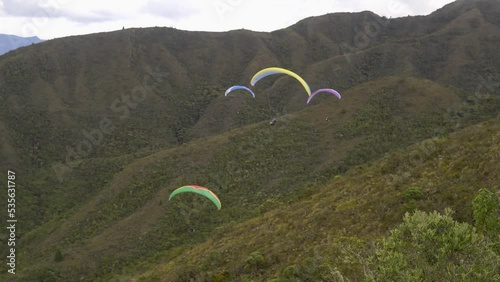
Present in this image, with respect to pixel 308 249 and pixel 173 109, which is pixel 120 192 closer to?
pixel 308 249

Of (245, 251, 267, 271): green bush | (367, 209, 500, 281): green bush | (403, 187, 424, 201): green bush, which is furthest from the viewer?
(245, 251, 267, 271): green bush

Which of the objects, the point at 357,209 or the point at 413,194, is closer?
the point at 413,194

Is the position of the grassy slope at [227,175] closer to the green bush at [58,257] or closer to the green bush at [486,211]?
the green bush at [58,257]

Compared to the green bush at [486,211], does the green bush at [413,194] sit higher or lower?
lower

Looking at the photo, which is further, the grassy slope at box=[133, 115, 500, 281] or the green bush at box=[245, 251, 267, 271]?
the green bush at box=[245, 251, 267, 271]

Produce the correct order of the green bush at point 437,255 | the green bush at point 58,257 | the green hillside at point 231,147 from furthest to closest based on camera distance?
the green bush at point 58,257 → the green hillside at point 231,147 → the green bush at point 437,255

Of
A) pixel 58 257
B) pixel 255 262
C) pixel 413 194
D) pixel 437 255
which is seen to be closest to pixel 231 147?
pixel 58 257

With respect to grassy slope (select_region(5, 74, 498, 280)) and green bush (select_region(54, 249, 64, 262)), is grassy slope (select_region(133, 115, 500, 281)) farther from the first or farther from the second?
green bush (select_region(54, 249, 64, 262))

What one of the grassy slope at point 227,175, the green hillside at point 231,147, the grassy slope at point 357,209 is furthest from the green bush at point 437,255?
the grassy slope at point 227,175

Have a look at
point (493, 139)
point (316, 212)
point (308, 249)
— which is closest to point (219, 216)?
point (316, 212)

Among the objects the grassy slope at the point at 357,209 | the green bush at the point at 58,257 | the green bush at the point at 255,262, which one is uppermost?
the grassy slope at the point at 357,209

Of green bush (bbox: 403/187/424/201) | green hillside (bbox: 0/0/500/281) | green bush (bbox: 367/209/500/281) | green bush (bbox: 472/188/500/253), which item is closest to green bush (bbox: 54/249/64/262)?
green hillside (bbox: 0/0/500/281)

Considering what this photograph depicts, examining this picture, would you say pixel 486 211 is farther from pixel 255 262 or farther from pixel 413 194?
pixel 255 262

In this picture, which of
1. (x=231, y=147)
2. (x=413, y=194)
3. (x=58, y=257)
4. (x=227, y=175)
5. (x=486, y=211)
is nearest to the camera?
(x=486, y=211)
